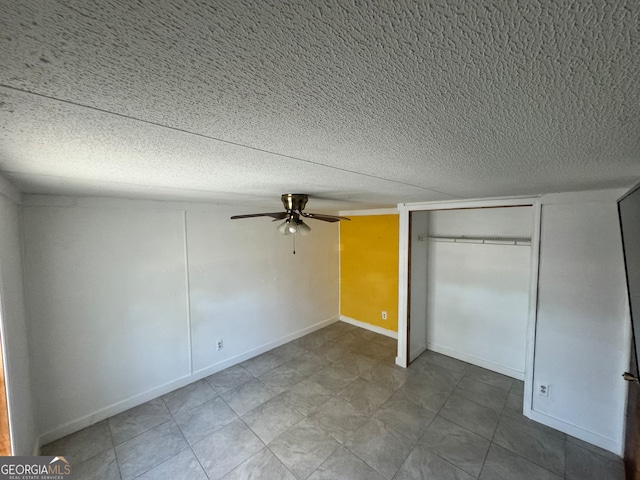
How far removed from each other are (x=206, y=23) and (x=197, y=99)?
0.25m

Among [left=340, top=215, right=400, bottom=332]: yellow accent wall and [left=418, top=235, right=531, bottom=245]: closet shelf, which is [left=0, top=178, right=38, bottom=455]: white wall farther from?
[left=340, top=215, right=400, bottom=332]: yellow accent wall

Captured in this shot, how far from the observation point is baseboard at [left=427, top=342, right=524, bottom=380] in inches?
119

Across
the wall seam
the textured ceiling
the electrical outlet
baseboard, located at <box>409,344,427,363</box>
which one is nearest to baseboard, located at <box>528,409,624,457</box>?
the electrical outlet

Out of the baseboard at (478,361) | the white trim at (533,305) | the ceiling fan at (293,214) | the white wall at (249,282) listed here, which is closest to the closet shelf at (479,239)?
the white trim at (533,305)

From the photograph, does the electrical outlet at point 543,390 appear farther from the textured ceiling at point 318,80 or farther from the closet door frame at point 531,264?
A: the textured ceiling at point 318,80

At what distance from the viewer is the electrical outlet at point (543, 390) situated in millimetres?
2291

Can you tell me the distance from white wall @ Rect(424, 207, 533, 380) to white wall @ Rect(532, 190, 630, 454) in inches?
29.0

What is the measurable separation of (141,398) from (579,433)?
13.5 ft

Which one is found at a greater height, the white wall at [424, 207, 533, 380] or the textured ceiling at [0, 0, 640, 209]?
the textured ceiling at [0, 0, 640, 209]

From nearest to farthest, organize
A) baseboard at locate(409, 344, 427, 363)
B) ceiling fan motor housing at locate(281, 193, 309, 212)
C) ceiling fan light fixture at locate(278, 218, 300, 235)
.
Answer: ceiling fan motor housing at locate(281, 193, 309, 212) → ceiling fan light fixture at locate(278, 218, 300, 235) → baseboard at locate(409, 344, 427, 363)

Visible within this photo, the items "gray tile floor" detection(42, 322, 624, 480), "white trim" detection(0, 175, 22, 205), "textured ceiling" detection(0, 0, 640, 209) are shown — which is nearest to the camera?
"textured ceiling" detection(0, 0, 640, 209)

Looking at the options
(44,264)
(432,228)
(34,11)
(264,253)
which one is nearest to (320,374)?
(264,253)

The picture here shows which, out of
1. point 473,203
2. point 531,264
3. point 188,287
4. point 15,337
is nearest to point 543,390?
point 531,264

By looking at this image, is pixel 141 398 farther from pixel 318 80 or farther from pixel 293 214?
pixel 318 80
